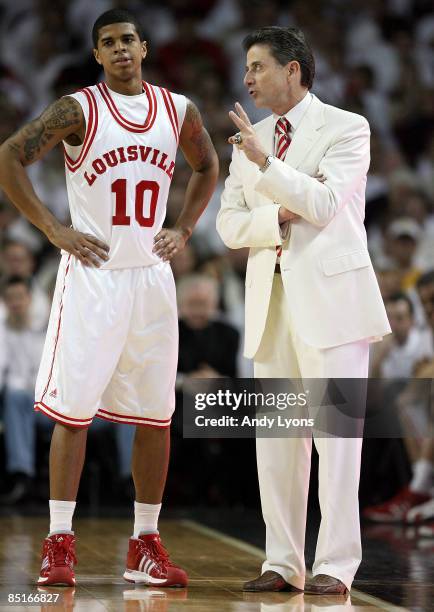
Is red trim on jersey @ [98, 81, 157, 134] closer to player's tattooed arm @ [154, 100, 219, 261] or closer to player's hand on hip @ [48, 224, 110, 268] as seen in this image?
player's tattooed arm @ [154, 100, 219, 261]

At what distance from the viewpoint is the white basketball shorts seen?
4488 mm

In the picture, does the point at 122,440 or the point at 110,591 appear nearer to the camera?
the point at 110,591

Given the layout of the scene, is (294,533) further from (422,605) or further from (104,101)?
(104,101)

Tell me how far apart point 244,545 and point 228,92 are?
18.4ft

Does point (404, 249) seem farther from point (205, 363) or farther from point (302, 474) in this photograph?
point (302, 474)

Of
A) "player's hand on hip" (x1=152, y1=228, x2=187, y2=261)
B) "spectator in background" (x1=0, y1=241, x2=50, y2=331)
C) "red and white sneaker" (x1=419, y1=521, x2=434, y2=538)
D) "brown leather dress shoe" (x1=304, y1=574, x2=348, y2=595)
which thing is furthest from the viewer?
"spectator in background" (x1=0, y1=241, x2=50, y2=331)

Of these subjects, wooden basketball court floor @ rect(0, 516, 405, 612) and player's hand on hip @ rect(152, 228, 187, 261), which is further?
player's hand on hip @ rect(152, 228, 187, 261)

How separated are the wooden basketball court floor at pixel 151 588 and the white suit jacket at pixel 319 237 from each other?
0.98 metres

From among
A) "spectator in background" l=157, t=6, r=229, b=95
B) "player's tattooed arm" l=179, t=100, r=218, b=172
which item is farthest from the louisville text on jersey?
"spectator in background" l=157, t=6, r=229, b=95

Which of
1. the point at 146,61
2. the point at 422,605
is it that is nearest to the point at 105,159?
the point at 422,605

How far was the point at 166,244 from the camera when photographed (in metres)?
4.71

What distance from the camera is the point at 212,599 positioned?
14.0 feet

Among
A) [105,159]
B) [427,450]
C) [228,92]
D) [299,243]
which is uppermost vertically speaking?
[228,92]

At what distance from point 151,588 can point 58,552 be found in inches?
15.8
